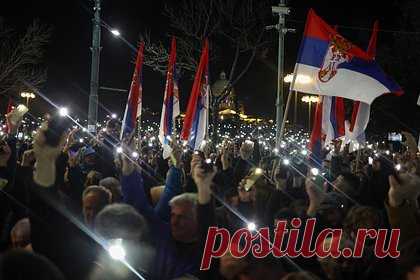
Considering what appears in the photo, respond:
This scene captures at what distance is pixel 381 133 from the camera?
3275cm

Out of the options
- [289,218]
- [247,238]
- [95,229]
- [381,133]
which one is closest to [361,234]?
[289,218]

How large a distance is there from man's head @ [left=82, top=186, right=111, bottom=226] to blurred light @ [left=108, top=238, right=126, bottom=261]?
0.84m

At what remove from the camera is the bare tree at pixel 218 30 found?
23.8 metres

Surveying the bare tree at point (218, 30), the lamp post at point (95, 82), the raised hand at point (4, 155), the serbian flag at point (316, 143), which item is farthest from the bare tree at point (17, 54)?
the raised hand at point (4, 155)

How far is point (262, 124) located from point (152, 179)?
35471 millimetres

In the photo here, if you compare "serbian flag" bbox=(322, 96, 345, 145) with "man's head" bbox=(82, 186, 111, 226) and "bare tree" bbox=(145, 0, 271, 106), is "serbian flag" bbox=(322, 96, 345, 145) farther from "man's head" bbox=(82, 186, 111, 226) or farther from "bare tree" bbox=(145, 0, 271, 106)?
"bare tree" bbox=(145, 0, 271, 106)

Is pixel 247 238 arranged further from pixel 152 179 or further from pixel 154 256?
pixel 152 179

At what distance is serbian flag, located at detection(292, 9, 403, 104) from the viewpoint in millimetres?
9758

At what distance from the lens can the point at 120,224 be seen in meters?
3.62

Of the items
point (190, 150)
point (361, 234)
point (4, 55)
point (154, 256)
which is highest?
point (4, 55)

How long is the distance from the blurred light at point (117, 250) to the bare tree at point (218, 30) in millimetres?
19634

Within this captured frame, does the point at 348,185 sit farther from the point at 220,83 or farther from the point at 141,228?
the point at 220,83

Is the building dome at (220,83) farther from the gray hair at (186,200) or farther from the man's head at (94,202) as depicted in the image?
the gray hair at (186,200)

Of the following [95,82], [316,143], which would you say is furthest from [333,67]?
[95,82]
